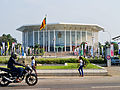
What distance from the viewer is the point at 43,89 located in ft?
28.5

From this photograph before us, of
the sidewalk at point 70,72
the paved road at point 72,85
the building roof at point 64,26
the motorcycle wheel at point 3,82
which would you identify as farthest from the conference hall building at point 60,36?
the motorcycle wheel at point 3,82

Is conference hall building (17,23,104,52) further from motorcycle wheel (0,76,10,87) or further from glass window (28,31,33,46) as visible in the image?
motorcycle wheel (0,76,10,87)

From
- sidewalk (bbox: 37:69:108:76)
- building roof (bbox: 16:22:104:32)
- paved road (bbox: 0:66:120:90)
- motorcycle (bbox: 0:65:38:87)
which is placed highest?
building roof (bbox: 16:22:104:32)

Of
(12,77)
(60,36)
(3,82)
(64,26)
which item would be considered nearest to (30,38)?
(60,36)

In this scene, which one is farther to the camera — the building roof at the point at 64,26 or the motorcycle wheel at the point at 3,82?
the building roof at the point at 64,26

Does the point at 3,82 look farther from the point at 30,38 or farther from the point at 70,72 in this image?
the point at 30,38

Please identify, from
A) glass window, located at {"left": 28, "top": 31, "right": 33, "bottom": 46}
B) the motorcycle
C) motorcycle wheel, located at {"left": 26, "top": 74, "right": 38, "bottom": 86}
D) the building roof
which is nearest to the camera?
the motorcycle

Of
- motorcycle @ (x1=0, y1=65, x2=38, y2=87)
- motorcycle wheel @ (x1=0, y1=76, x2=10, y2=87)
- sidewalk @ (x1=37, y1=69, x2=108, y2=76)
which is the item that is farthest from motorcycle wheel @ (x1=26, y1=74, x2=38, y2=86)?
sidewalk @ (x1=37, y1=69, x2=108, y2=76)

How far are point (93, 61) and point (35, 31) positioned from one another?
85.0 meters

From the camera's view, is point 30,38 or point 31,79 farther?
point 30,38

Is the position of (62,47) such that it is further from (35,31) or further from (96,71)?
(96,71)

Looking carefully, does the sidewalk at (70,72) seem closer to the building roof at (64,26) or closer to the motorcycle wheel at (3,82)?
the motorcycle wheel at (3,82)

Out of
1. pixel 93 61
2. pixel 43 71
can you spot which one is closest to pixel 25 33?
pixel 93 61

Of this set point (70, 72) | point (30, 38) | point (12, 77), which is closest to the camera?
point (12, 77)
